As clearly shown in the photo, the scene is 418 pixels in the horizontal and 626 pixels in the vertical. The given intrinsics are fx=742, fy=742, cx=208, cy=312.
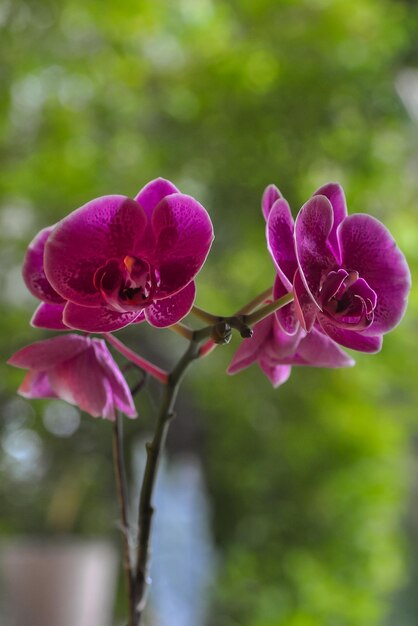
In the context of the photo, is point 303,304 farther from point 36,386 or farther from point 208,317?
point 36,386

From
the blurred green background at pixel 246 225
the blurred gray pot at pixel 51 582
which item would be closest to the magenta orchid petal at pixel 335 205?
the blurred gray pot at pixel 51 582

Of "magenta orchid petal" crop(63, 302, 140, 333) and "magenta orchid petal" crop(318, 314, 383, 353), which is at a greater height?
"magenta orchid petal" crop(63, 302, 140, 333)

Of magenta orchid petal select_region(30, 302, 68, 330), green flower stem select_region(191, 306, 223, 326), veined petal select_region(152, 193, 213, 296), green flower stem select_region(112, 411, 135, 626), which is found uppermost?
veined petal select_region(152, 193, 213, 296)

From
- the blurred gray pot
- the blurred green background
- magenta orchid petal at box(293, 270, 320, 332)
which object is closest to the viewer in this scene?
magenta orchid petal at box(293, 270, 320, 332)

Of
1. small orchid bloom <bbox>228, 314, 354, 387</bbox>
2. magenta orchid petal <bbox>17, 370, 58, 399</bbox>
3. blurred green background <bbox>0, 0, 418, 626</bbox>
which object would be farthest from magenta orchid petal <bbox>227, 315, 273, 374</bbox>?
blurred green background <bbox>0, 0, 418, 626</bbox>

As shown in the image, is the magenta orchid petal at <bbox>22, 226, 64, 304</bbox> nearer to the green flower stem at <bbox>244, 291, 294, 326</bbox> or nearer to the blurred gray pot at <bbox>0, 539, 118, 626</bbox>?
the green flower stem at <bbox>244, 291, 294, 326</bbox>

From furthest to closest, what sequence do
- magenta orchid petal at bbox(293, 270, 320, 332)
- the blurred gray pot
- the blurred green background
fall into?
→ 1. the blurred green background
2. the blurred gray pot
3. magenta orchid petal at bbox(293, 270, 320, 332)

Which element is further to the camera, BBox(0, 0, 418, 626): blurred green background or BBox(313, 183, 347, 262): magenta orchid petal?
BBox(0, 0, 418, 626): blurred green background

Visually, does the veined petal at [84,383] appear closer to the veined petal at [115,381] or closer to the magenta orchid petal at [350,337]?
the veined petal at [115,381]
